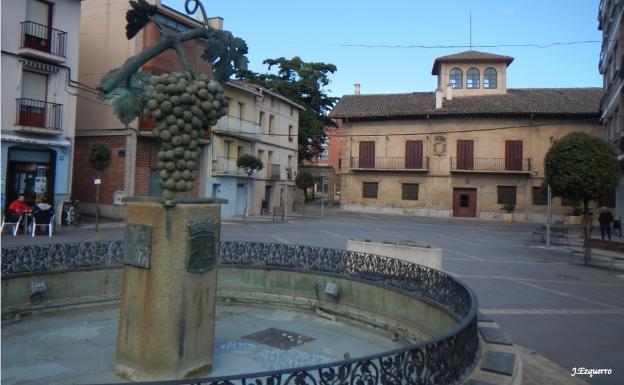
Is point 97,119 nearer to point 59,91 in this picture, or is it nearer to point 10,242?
point 59,91

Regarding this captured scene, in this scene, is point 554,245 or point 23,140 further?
point 554,245

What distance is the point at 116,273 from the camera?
7.61 m

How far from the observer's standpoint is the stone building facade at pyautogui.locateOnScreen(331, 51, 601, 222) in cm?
3744

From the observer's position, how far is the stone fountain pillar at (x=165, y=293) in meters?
4.41

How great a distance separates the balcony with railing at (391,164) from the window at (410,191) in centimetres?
141

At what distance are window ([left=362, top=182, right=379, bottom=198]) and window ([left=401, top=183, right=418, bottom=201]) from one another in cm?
246

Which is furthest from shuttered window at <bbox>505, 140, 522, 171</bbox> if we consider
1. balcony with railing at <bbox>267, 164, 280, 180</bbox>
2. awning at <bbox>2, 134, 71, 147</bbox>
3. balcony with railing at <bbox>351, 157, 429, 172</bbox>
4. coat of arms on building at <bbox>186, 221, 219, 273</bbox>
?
coat of arms on building at <bbox>186, 221, 219, 273</bbox>

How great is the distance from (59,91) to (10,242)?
28.4 ft

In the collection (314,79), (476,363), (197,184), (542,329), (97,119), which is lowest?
(542,329)

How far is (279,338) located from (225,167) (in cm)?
2394

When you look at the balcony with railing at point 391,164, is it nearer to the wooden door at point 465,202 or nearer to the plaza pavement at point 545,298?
the wooden door at point 465,202

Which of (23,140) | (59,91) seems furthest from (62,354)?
Result: (59,91)

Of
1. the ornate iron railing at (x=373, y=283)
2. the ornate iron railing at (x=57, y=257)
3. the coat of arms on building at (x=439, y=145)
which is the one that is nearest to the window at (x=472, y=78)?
the coat of arms on building at (x=439, y=145)

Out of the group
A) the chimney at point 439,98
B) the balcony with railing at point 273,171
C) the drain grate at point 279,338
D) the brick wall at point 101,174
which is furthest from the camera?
the chimney at point 439,98
